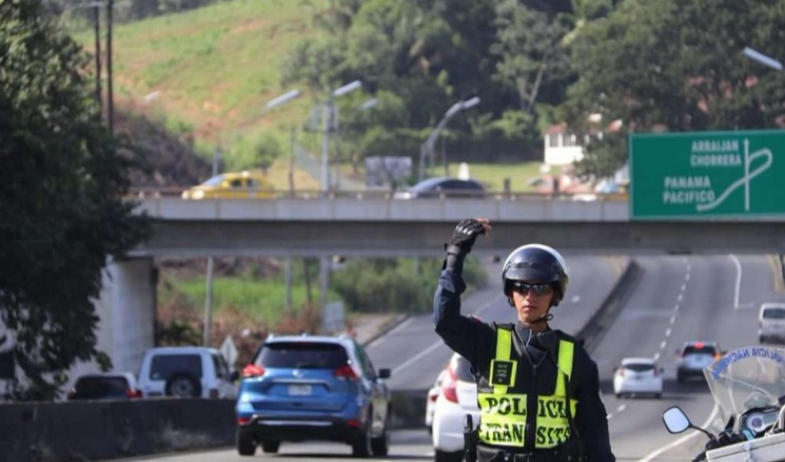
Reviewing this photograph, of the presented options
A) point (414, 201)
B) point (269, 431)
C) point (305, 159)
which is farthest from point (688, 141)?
point (305, 159)

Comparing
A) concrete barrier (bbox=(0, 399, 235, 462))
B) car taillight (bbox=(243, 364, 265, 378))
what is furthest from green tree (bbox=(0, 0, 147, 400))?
car taillight (bbox=(243, 364, 265, 378))

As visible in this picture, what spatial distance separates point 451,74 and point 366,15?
25.9 feet

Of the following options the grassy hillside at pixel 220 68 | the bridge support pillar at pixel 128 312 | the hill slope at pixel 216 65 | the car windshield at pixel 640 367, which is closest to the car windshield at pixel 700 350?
the car windshield at pixel 640 367

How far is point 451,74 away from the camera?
439ft

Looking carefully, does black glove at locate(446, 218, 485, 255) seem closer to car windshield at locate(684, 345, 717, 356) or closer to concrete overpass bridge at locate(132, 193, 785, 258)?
concrete overpass bridge at locate(132, 193, 785, 258)

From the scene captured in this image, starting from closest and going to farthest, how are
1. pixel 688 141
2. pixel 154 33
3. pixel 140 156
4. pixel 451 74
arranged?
pixel 140 156 → pixel 688 141 → pixel 451 74 → pixel 154 33

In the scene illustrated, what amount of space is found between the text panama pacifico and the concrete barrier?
23995 mm

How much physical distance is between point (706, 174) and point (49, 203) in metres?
23.4

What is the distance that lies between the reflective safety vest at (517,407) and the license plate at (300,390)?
15.1 meters

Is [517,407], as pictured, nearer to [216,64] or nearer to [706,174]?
[706,174]

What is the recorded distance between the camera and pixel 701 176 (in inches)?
1922

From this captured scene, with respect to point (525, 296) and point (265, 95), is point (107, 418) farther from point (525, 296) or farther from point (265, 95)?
point (265, 95)

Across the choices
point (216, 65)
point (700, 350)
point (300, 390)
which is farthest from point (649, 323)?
point (216, 65)

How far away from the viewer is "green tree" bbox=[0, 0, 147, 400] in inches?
1148
